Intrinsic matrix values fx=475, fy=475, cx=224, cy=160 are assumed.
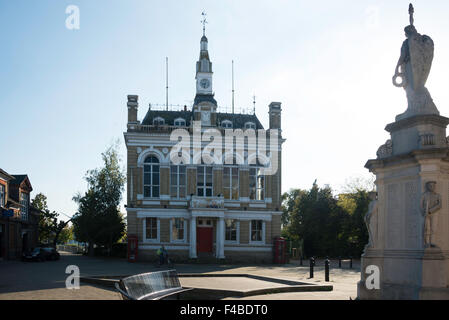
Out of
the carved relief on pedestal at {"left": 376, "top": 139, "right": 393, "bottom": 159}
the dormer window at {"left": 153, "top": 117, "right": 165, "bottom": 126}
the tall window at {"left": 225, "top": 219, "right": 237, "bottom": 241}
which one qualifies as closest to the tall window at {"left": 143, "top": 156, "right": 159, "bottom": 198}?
the dormer window at {"left": 153, "top": 117, "right": 165, "bottom": 126}

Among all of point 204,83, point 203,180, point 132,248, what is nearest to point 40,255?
point 132,248

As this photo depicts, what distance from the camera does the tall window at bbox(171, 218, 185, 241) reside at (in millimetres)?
39969

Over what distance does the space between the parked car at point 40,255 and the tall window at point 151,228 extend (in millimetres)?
10356

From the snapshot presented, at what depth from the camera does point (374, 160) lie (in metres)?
12.2

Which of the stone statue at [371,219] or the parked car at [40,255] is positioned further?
the parked car at [40,255]

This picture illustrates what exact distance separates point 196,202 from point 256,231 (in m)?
6.15

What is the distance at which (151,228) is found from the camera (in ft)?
131

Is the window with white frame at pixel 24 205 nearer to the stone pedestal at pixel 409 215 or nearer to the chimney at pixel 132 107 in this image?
the chimney at pixel 132 107

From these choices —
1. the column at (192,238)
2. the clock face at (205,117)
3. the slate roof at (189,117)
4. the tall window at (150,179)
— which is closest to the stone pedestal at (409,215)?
the column at (192,238)

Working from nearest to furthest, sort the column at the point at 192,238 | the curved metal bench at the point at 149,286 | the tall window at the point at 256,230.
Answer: the curved metal bench at the point at 149,286 < the column at the point at 192,238 < the tall window at the point at 256,230

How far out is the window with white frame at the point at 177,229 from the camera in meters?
40.0
